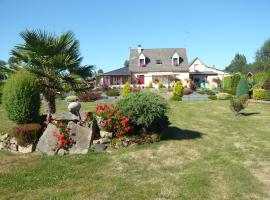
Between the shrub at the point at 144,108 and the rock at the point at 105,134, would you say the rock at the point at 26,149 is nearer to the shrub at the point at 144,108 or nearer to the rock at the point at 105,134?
the rock at the point at 105,134

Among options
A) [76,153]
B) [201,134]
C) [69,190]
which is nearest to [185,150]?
[201,134]

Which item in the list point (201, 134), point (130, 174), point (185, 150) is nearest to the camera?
point (130, 174)

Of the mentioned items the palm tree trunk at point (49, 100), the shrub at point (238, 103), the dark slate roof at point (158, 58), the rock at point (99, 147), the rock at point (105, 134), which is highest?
the dark slate roof at point (158, 58)

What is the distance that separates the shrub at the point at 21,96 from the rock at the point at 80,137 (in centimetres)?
151

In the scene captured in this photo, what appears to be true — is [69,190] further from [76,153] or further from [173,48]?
[173,48]

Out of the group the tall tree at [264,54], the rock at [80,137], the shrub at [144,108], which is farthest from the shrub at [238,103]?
the tall tree at [264,54]

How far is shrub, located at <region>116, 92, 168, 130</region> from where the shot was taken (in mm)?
9727

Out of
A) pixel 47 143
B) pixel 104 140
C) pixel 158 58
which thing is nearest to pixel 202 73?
pixel 158 58

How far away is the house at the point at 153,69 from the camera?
49.8 m

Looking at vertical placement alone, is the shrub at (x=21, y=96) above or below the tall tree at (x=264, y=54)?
below

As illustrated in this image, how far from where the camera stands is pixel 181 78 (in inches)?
1972

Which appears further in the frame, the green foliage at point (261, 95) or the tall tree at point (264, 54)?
the tall tree at point (264, 54)

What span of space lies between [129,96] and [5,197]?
5.62 meters

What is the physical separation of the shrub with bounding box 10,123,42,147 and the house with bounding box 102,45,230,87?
40.2 metres
